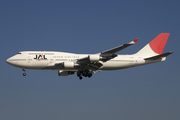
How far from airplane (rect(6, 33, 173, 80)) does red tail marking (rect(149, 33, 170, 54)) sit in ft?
9.94

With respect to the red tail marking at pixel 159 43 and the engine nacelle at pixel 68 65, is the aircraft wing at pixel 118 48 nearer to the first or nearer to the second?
the engine nacelle at pixel 68 65

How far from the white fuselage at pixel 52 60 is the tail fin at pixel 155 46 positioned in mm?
2740

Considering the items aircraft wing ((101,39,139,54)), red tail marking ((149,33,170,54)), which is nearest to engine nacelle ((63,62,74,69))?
aircraft wing ((101,39,139,54))

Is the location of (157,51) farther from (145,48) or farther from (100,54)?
(100,54)

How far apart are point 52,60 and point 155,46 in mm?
18843

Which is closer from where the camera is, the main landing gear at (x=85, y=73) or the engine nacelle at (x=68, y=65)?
the engine nacelle at (x=68, y=65)

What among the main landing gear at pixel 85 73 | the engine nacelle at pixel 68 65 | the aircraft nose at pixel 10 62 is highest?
the aircraft nose at pixel 10 62

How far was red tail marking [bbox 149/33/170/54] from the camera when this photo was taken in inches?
2061

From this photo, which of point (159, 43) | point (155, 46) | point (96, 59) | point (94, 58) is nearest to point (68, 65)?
point (94, 58)

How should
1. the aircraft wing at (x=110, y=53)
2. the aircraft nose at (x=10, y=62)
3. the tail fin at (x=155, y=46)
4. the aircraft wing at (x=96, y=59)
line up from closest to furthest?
the aircraft wing at (x=110, y=53), the aircraft wing at (x=96, y=59), the aircraft nose at (x=10, y=62), the tail fin at (x=155, y=46)

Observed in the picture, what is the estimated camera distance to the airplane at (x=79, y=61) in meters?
45.7

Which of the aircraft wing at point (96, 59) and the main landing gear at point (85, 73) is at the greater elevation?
the aircraft wing at point (96, 59)

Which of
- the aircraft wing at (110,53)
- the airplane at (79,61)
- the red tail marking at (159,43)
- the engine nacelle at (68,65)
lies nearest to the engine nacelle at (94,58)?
the airplane at (79,61)

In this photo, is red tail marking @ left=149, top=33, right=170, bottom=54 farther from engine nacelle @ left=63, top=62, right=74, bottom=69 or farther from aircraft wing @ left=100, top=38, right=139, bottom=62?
engine nacelle @ left=63, top=62, right=74, bottom=69
